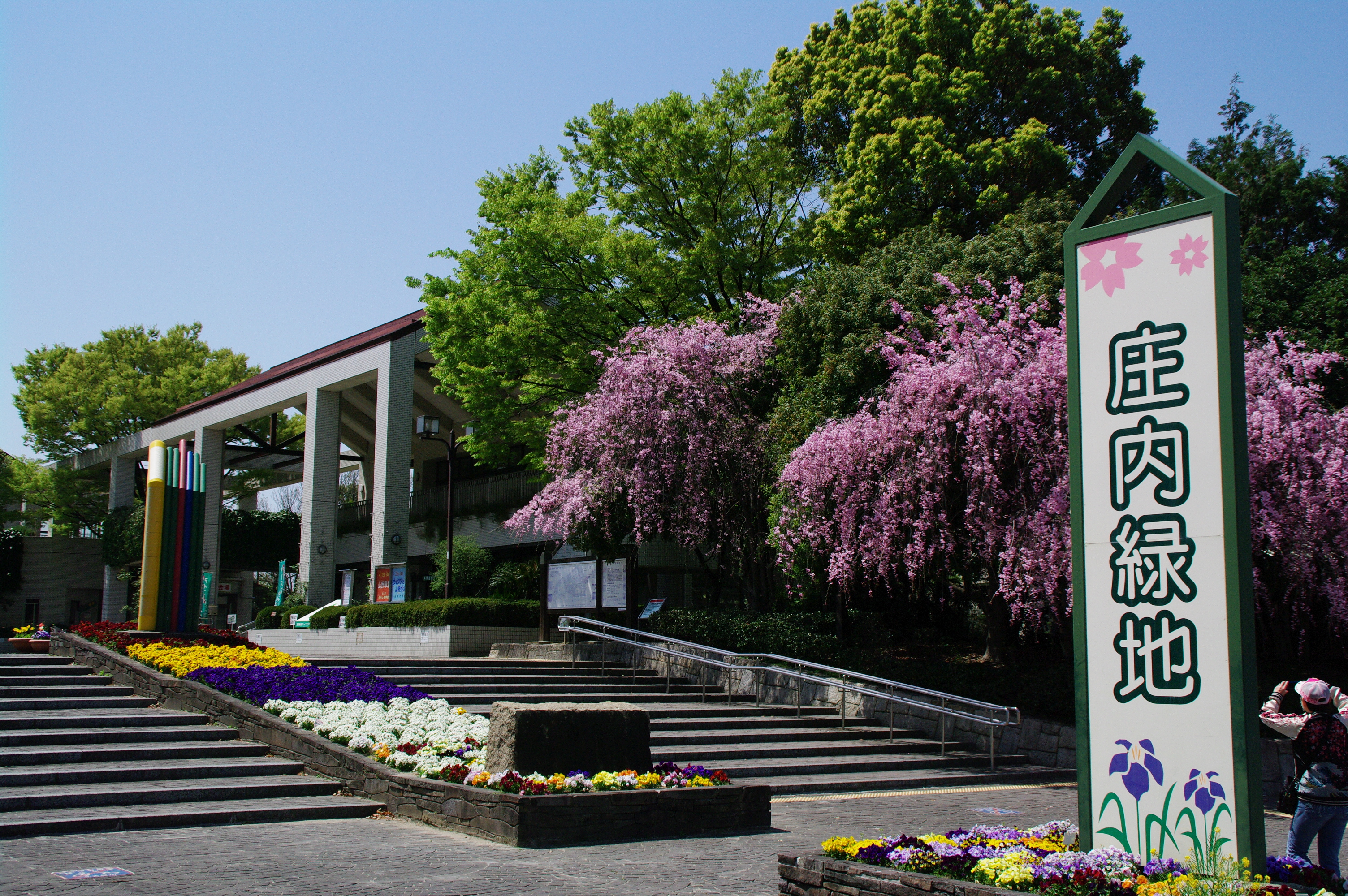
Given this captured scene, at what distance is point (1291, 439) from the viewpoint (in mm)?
14578

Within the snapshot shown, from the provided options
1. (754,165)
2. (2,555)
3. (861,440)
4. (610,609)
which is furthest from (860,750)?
(2,555)

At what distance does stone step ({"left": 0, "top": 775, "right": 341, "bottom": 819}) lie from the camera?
366 inches

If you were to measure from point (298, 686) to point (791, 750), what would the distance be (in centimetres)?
663

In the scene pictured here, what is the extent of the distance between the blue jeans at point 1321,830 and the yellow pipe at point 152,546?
669 inches

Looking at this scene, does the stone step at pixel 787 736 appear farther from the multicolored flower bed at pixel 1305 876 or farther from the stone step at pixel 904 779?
the multicolored flower bed at pixel 1305 876

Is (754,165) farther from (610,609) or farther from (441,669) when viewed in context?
(441,669)

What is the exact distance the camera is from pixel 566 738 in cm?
975

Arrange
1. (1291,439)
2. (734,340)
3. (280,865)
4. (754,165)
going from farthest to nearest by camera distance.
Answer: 1. (754,165)
2. (734,340)
3. (1291,439)
4. (280,865)

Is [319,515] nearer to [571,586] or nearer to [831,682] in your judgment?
[571,586]

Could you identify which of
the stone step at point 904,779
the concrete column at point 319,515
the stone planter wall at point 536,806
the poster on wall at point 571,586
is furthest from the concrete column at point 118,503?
the stone step at point 904,779

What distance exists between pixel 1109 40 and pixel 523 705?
20.8 meters

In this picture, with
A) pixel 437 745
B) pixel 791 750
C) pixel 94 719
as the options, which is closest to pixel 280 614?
pixel 94 719

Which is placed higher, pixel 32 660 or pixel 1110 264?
pixel 1110 264

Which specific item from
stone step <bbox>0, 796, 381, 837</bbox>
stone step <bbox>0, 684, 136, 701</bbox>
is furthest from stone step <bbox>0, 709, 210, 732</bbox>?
stone step <bbox>0, 796, 381, 837</bbox>
